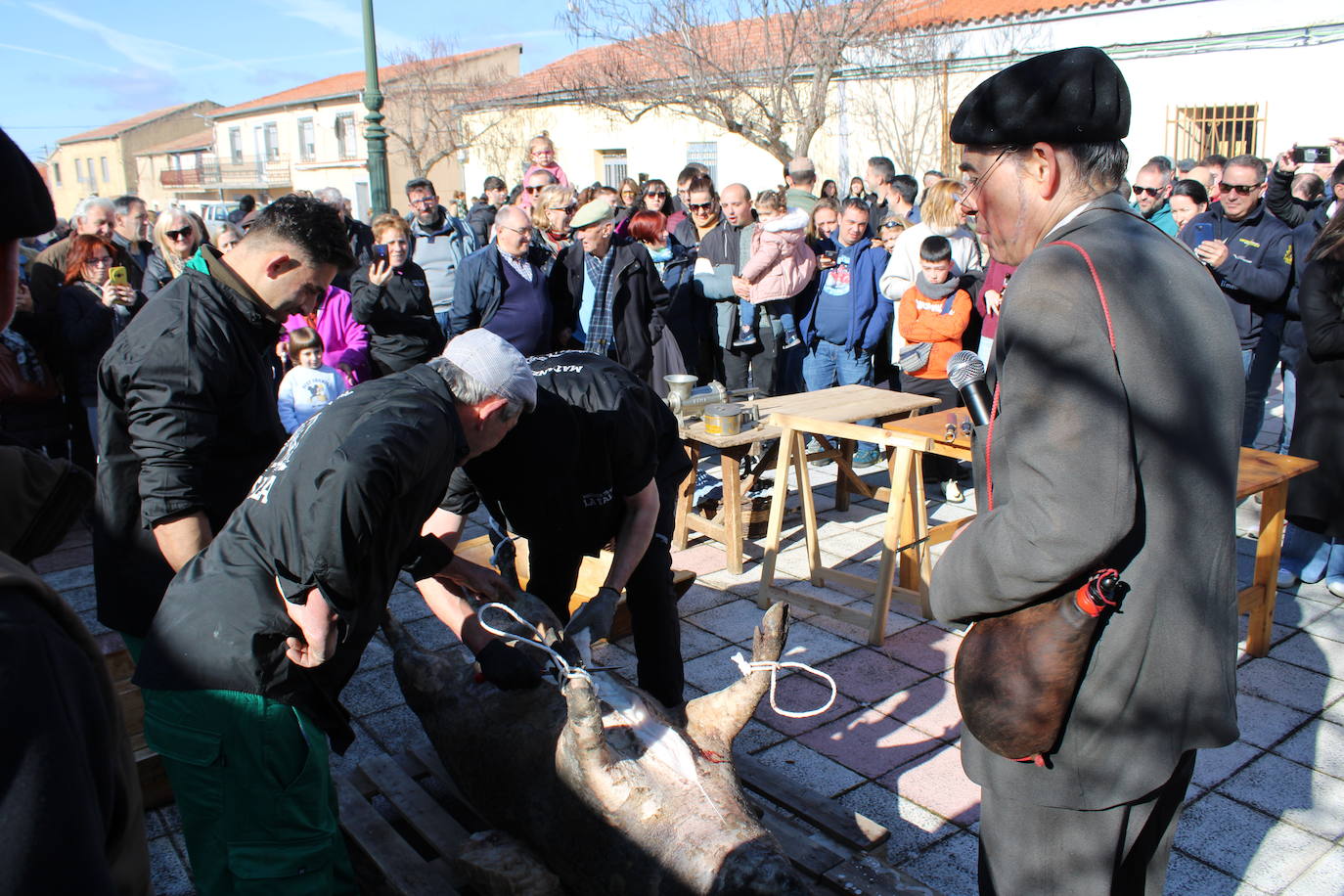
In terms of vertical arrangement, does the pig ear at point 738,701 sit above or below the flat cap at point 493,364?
below

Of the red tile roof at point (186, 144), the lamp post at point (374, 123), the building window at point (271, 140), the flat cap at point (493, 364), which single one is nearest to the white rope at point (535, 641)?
the flat cap at point (493, 364)

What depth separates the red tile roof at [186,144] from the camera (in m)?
52.9

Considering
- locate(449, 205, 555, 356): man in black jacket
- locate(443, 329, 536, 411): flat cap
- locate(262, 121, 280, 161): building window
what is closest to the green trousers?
locate(443, 329, 536, 411): flat cap

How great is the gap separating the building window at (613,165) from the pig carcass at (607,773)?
943 inches

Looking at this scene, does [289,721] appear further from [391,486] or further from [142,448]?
[142,448]

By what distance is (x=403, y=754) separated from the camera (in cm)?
341

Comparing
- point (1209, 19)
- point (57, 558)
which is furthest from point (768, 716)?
point (1209, 19)

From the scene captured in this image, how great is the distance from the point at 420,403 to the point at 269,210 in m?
1.05

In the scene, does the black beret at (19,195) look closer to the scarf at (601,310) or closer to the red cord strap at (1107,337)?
the red cord strap at (1107,337)

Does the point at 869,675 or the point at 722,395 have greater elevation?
the point at 722,395

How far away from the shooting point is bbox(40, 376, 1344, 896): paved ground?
3.07 metres

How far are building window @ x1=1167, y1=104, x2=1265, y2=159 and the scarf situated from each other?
40.8 feet

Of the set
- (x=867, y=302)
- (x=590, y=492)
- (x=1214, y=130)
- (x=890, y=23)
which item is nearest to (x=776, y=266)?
(x=867, y=302)

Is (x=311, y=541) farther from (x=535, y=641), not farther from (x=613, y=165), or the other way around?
(x=613, y=165)
